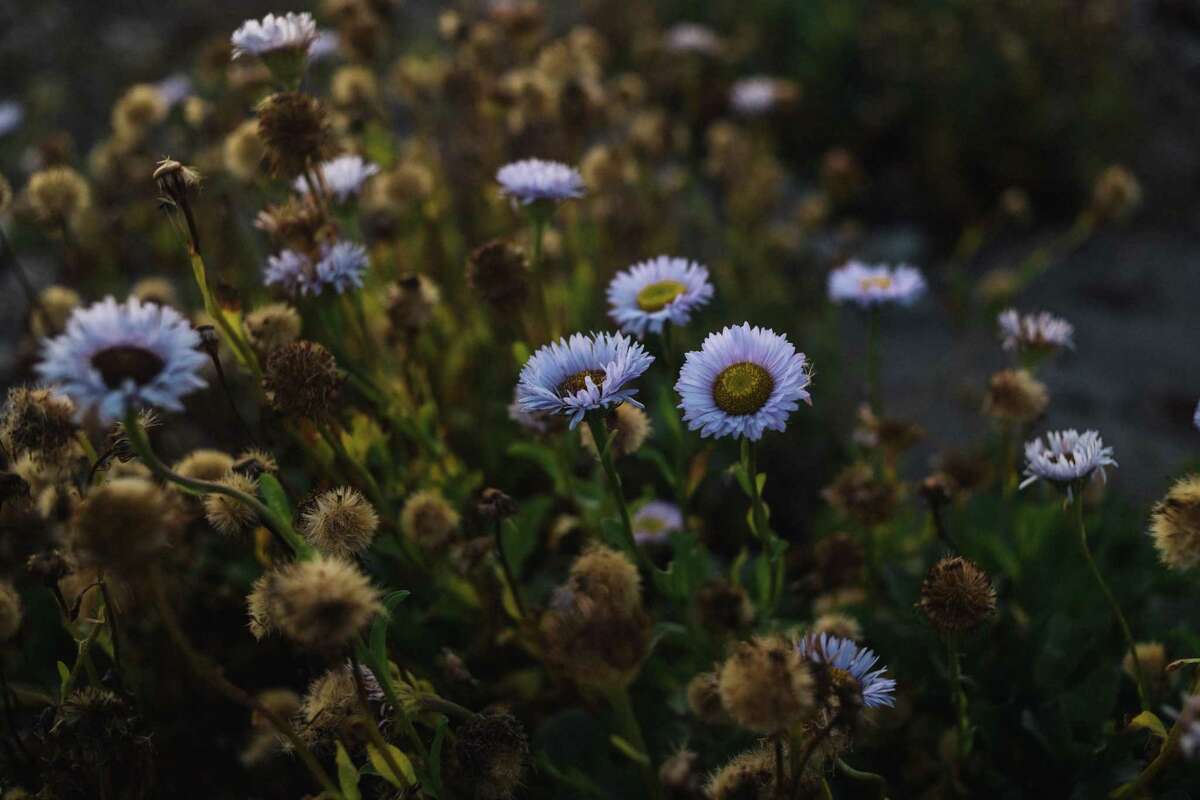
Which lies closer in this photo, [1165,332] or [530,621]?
[530,621]

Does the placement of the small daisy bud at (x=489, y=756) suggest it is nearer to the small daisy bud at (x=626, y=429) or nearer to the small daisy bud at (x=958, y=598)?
the small daisy bud at (x=626, y=429)

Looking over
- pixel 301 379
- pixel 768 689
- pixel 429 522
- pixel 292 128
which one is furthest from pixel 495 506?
pixel 292 128

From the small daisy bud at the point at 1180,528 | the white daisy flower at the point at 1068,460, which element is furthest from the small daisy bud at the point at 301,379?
the small daisy bud at the point at 1180,528

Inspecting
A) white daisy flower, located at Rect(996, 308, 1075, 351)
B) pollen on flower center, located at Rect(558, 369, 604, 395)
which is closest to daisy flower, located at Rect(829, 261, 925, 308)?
white daisy flower, located at Rect(996, 308, 1075, 351)

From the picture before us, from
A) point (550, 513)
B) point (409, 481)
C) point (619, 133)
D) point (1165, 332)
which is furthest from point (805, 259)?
point (409, 481)

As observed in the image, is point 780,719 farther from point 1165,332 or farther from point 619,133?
point 1165,332

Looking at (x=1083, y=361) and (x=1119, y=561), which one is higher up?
(x=1083, y=361)
